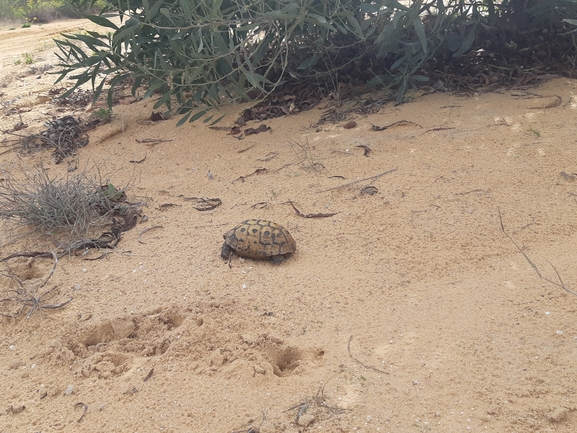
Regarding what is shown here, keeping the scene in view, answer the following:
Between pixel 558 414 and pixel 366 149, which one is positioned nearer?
pixel 558 414

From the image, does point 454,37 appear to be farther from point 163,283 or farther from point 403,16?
point 163,283

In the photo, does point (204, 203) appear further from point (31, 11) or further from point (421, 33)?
point (31, 11)

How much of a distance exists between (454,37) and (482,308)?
3.55 metres

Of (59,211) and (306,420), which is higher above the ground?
(59,211)

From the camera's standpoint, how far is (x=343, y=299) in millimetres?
3070

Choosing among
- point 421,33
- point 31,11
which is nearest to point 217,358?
point 421,33

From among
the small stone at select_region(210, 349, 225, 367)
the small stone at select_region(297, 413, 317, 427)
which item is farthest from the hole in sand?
the small stone at select_region(297, 413, 317, 427)

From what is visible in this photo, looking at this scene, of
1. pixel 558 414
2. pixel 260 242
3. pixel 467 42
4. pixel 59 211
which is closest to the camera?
pixel 558 414

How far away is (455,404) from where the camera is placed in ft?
7.29

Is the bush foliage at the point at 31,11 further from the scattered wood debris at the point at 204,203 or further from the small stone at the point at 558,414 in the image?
the small stone at the point at 558,414

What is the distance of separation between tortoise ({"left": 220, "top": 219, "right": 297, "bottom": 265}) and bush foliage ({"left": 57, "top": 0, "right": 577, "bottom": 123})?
1668 millimetres

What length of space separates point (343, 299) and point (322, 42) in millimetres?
3305

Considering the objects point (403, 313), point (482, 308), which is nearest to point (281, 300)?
point (403, 313)

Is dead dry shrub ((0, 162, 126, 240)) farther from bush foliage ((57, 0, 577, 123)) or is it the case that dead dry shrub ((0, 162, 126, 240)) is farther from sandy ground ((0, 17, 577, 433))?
bush foliage ((57, 0, 577, 123))
